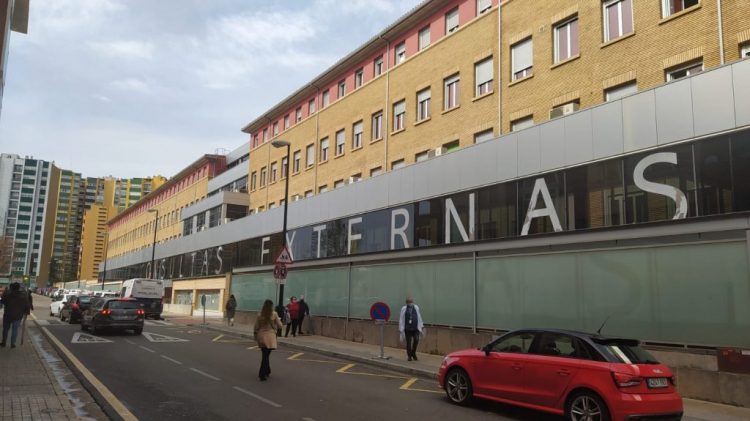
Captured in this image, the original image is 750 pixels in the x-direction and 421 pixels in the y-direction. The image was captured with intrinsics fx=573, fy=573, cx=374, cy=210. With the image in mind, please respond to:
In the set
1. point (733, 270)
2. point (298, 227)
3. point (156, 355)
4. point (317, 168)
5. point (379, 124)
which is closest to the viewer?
point (733, 270)

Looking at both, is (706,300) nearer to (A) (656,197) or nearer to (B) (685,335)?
(B) (685,335)

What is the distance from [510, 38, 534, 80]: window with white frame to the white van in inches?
1130

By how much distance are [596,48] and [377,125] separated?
13.2 metres

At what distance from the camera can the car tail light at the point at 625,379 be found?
25.0 ft

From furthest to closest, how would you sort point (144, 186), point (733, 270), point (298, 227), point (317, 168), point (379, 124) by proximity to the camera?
point (144, 186) → point (317, 168) → point (298, 227) → point (379, 124) → point (733, 270)

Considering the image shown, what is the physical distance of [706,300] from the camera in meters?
11.7

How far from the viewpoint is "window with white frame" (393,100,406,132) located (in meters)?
27.0

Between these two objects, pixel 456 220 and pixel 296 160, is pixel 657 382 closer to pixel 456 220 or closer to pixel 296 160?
pixel 456 220

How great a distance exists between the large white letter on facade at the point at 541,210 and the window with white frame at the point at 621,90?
327 cm

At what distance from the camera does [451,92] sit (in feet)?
79.1

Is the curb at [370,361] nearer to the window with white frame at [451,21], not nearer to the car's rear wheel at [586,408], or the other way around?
the car's rear wheel at [586,408]

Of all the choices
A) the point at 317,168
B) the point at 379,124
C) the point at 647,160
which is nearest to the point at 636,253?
the point at 647,160

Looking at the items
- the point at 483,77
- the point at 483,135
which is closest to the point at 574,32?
the point at 483,77

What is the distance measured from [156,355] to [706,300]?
13670 millimetres
